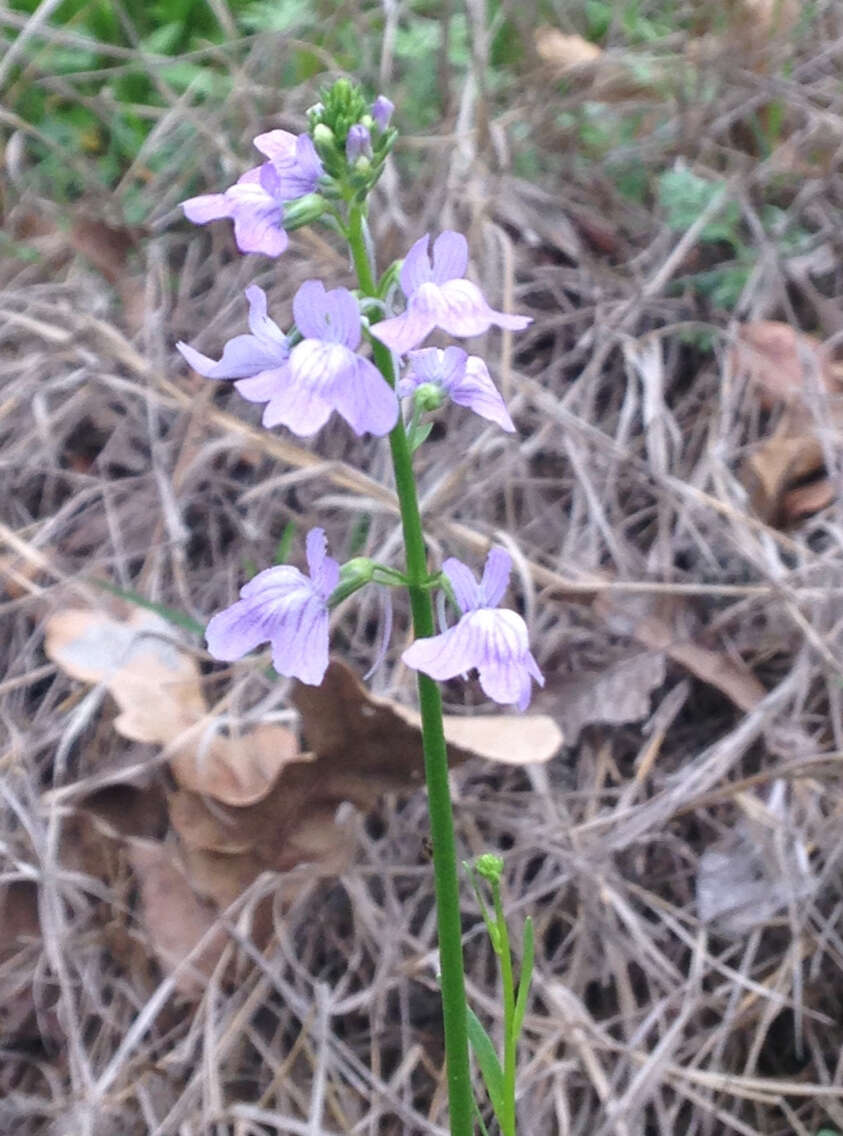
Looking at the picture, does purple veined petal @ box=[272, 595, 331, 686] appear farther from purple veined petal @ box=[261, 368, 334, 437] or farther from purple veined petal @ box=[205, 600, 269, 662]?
purple veined petal @ box=[261, 368, 334, 437]

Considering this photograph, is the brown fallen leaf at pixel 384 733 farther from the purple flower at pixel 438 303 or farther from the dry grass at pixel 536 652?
the purple flower at pixel 438 303

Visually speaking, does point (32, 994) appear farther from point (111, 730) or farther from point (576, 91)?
point (576, 91)

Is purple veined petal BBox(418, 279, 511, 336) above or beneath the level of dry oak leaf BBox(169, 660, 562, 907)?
above

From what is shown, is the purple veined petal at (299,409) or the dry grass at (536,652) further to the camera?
the dry grass at (536,652)

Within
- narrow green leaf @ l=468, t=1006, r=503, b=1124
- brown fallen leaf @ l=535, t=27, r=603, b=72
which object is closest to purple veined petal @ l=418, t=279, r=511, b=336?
narrow green leaf @ l=468, t=1006, r=503, b=1124

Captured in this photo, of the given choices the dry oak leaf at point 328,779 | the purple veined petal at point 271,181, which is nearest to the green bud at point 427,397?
the purple veined petal at point 271,181

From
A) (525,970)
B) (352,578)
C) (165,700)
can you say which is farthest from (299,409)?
(165,700)
